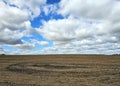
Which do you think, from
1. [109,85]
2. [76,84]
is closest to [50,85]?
[76,84]

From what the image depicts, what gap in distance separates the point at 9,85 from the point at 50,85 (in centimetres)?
460

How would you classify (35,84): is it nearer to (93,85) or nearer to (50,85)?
(50,85)

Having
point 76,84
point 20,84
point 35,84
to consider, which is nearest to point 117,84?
point 76,84

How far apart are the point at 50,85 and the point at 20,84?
3571mm

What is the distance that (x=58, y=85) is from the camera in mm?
23953

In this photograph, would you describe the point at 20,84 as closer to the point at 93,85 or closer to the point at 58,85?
the point at 58,85

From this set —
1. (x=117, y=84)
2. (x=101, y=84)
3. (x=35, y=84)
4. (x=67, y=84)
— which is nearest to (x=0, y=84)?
(x=35, y=84)

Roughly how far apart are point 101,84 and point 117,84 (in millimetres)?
1822

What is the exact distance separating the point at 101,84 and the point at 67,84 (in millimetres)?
3990

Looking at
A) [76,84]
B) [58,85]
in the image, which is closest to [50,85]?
[58,85]

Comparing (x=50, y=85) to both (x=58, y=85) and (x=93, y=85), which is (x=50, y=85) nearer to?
(x=58, y=85)

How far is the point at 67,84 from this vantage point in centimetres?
2456

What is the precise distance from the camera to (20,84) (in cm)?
2469

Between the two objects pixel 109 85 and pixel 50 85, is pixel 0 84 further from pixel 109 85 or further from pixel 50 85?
pixel 109 85
